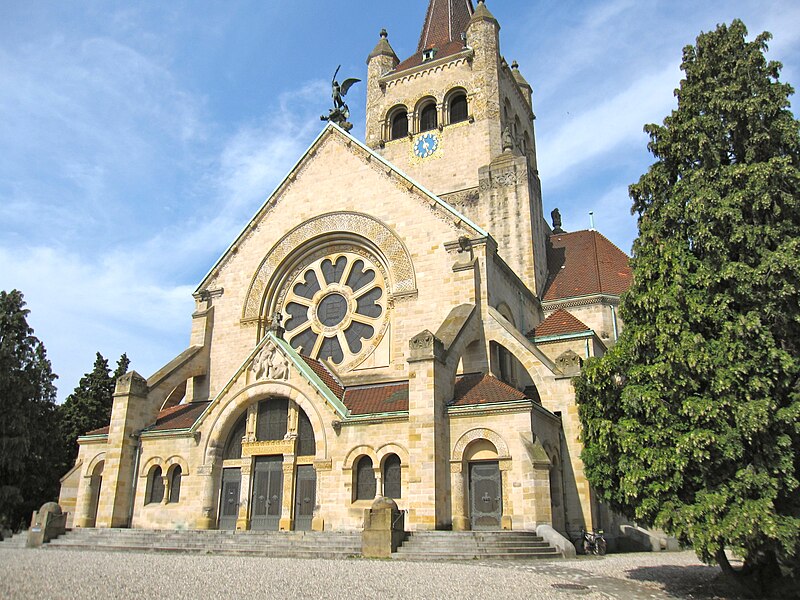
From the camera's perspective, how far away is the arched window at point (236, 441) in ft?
73.5

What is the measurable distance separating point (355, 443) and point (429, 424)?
2737 millimetres

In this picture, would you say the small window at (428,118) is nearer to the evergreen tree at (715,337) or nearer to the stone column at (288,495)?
the stone column at (288,495)

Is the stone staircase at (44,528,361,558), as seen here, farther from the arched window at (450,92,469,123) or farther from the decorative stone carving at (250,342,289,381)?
the arched window at (450,92,469,123)

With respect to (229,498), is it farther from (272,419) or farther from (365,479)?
(365,479)

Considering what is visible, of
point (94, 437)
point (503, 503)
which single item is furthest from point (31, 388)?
point (503, 503)

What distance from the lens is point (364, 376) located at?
936 inches

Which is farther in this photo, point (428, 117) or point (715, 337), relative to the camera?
point (428, 117)

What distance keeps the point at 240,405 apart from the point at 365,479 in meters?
5.17

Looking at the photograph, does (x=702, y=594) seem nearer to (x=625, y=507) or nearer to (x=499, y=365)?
(x=625, y=507)

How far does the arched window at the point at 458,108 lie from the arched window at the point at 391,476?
22.9 meters

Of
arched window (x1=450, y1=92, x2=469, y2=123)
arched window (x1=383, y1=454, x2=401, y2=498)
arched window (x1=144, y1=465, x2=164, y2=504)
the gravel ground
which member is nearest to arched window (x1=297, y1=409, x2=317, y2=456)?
arched window (x1=383, y1=454, x2=401, y2=498)

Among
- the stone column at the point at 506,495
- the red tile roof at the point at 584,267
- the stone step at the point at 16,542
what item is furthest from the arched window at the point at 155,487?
the red tile roof at the point at 584,267

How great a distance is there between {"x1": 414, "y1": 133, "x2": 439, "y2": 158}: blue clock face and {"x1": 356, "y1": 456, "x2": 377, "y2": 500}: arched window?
70.0 ft

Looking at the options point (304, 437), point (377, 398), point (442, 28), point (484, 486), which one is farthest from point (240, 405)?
point (442, 28)
